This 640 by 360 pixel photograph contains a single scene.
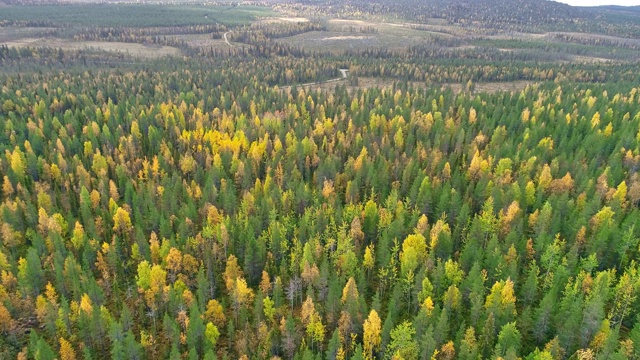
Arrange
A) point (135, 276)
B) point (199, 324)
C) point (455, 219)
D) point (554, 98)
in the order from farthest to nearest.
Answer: point (554, 98) < point (455, 219) < point (135, 276) < point (199, 324)

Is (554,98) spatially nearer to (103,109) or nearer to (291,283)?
(291,283)

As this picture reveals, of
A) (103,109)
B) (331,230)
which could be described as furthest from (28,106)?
(331,230)

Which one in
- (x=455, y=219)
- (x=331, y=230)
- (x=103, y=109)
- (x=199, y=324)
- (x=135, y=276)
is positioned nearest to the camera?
(x=199, y=324)

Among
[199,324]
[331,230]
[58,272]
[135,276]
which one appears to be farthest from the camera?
[331,230]

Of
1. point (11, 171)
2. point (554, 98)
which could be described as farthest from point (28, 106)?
point (554, 98)

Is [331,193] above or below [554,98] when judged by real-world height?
below

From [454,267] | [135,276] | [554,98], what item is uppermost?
[554,98]

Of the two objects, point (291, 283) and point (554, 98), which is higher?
point (554, 98)

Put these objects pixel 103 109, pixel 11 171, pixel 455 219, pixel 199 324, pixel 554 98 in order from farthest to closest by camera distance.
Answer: pixel 554 98
pixel 103 109
pixel 11 171
pixel 455 219
pixel 199 324

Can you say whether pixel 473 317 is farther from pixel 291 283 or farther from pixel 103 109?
pixel 103 109

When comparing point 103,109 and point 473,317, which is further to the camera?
point 103,109
